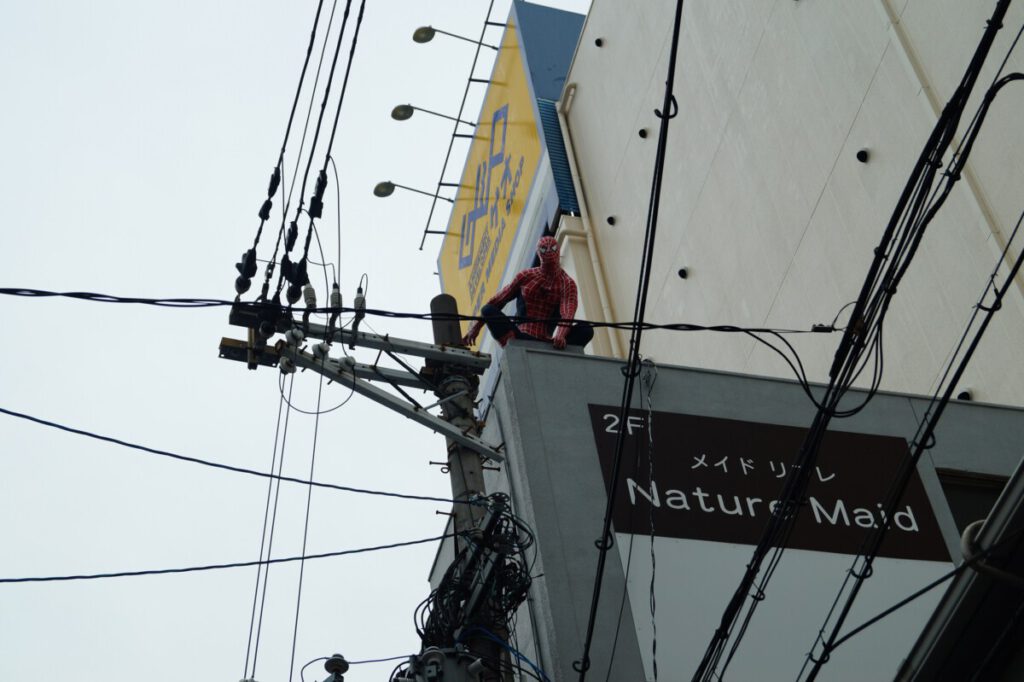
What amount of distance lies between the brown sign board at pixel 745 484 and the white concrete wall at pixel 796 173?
208cm

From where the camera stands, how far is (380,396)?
966cm

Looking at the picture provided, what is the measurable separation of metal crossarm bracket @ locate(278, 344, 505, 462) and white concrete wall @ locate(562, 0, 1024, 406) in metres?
5.60

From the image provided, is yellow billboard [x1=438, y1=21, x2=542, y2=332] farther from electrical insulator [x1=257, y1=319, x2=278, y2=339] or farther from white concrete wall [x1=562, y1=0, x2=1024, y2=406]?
electrical insulator [x1=257, y1=319, x2=278, y2=339]

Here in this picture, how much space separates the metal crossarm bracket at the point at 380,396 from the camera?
371 inches

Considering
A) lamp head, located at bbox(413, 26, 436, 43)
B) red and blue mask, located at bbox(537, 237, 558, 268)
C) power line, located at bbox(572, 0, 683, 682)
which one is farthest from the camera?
lamp head, located at bbox(413, 26, 436, 43)

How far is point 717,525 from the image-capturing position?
32.6ft

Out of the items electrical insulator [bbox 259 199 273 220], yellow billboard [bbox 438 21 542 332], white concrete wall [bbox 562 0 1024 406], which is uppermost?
yellow billboard [bbox 438 21 542 332]

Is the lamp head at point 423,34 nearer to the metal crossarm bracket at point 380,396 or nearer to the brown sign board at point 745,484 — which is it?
the brown sign board at point 745,484

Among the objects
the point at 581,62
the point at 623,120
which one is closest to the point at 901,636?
the point at 623,120

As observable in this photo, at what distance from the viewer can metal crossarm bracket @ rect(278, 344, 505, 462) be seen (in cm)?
A: 942

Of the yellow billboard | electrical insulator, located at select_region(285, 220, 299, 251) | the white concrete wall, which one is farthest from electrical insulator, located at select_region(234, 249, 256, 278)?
the yellow billboard

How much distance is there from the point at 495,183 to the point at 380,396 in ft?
55.8

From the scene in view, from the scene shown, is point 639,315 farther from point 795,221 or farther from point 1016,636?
point 795,221

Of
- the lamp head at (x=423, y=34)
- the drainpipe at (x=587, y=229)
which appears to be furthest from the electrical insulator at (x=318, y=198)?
the lamp head at (x=423, y=34)
